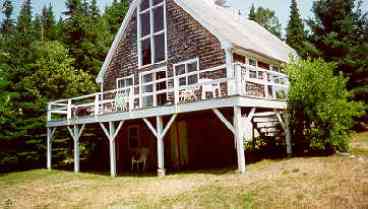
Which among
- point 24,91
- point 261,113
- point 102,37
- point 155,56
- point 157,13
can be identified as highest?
point 102,37

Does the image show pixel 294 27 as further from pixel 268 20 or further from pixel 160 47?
pixel 160 47

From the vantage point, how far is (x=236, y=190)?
31.8 feet

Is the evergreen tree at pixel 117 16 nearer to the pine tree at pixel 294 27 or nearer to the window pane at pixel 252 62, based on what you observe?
the pine tree at pixel 294 27

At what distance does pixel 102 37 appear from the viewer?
1614 inches

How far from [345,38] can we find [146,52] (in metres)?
12.3

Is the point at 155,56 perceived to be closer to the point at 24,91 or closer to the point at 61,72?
the point at 24,91

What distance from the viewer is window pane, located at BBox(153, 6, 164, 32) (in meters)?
19.8

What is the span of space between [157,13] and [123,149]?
27.4 feet

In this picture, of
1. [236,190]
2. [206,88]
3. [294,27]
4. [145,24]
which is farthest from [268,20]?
[236,190]

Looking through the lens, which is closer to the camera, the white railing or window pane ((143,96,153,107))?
the white railing

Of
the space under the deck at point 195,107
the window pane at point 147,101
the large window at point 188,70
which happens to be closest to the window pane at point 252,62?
the large window at point 188,70

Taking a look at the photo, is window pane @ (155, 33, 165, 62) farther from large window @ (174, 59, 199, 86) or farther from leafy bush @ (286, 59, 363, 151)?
leafy bush @ (286, 59, 363, 151)

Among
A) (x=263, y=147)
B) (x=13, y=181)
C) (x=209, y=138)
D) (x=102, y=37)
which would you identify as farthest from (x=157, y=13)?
(x=102, y=37)

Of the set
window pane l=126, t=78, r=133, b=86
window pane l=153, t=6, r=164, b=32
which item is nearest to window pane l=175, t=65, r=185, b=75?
window pane l=153, t=6, r=164, b=32
